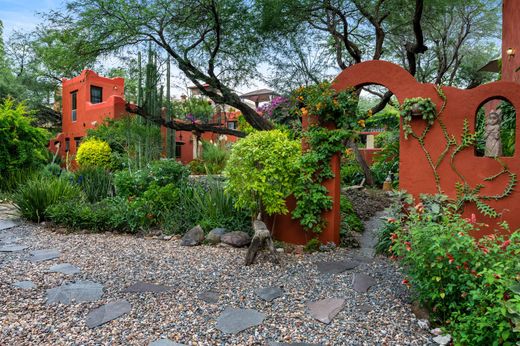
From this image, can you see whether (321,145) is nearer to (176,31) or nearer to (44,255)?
(44,255)

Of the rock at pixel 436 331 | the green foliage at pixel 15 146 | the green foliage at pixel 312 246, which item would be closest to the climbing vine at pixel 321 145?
the green foliage at pixel 312 246

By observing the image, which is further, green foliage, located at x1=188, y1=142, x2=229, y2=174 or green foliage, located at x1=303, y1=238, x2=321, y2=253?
green foliage, located at x1=188, y1=142, x2=229, y2=174

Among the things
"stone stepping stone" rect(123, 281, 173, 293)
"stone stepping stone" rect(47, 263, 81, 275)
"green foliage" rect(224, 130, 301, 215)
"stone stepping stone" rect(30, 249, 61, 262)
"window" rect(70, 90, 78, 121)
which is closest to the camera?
"stone stepping stone" rect(123, 281, 173, 293)

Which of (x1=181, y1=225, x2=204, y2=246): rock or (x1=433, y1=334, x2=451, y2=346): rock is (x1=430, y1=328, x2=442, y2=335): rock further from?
(x1=181, y1=225, x2=204, y2=246): rock

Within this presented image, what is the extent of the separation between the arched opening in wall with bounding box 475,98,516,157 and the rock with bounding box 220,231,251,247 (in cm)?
283

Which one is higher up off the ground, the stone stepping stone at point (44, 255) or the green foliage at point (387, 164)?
the green foliage at point (387, 164)

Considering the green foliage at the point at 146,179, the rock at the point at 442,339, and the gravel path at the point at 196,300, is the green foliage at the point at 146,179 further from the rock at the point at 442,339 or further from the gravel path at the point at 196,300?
the rock at the point at 442,339

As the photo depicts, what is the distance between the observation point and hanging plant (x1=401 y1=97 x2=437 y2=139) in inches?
146

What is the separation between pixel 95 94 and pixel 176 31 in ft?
35.9

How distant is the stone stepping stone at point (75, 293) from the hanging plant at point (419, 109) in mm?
3554

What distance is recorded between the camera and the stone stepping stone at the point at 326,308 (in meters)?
2.44

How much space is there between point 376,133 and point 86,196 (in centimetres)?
1322

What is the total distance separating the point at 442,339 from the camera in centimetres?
213

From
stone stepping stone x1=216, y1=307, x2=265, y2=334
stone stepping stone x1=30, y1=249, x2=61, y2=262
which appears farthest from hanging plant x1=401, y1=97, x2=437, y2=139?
stone stepping stone x1=30, y1=249, x2=61, y2=262
